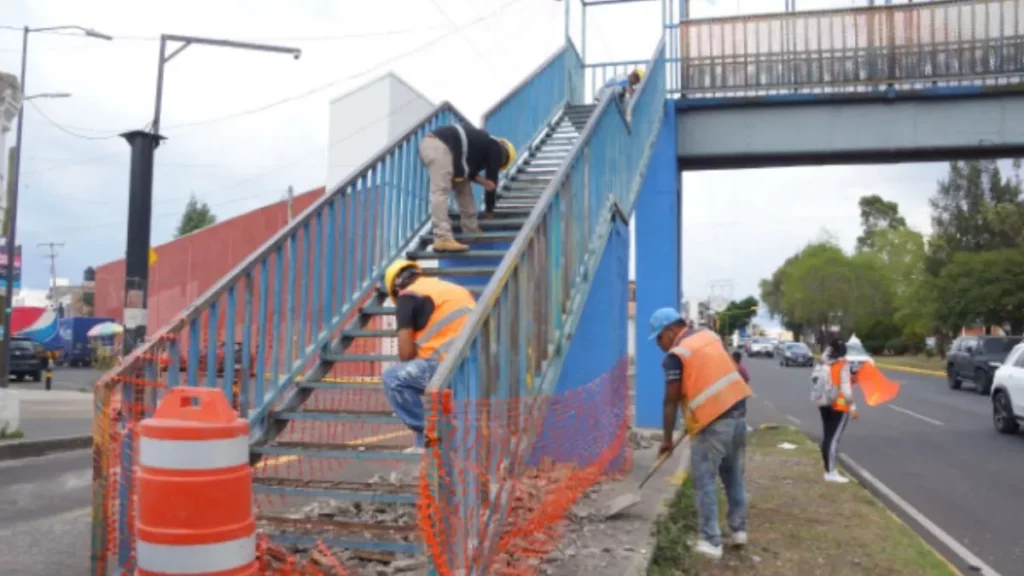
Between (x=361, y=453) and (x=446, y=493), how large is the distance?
1.96 meters

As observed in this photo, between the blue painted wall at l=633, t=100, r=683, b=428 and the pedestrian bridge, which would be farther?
the blue painted wall at l=633, t=100, r=683, b=428

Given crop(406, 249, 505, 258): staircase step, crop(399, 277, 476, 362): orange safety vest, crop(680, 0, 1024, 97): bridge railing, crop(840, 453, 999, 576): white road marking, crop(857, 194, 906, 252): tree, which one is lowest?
crop(840, 453, 999, 576): white road marking

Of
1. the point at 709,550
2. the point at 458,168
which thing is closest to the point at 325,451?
the point at 709,550

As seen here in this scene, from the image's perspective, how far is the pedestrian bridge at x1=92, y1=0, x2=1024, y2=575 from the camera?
452cm

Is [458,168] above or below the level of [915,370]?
above

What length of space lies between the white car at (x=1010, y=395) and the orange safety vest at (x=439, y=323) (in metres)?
12.0

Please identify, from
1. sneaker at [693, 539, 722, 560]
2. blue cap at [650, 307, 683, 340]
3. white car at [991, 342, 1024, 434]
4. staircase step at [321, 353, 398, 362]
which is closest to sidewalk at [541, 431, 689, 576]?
sneaker at [693, 539, 722, 560]

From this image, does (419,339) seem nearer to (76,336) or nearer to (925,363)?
(76,336)

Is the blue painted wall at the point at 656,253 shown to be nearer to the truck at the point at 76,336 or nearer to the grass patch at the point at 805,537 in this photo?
the grass patch at the point at 805,537

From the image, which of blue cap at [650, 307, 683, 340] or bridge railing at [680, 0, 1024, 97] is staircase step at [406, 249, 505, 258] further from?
bridge railing at [680, 0, 1024, 97]

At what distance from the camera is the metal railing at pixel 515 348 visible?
3.96 metres

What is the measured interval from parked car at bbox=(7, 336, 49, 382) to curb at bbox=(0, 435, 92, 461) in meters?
17.1

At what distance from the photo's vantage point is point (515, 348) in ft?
17.0

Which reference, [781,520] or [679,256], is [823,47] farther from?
[781,520]
